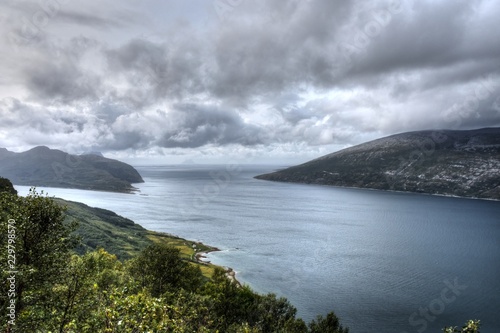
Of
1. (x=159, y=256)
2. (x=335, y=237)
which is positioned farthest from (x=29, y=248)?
(x=335, y=237)

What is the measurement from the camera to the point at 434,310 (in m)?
98.5

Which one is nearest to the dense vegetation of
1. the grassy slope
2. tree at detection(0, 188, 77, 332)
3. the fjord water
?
tree at detection(0, 188, 77, 332)

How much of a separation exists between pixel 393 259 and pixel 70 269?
157590mm

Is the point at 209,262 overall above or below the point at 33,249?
below

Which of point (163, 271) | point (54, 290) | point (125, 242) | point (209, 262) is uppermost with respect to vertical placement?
point (54, 290)

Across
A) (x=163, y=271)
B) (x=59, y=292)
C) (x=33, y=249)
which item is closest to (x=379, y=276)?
(x=163, y=271)

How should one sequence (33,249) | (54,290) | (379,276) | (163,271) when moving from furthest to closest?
(379,276), (163,271), (54,290), (33,249)

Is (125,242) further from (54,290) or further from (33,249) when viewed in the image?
(33,249)

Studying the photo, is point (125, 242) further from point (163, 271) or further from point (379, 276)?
point (379, 276)

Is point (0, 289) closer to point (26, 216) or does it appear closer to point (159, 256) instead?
point (26, 216)

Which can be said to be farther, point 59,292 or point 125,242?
point 125,242

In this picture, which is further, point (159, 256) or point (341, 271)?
point (341, 271)

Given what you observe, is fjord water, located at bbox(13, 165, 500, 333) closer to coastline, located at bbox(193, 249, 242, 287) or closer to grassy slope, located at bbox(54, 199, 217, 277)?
coastline, located at bbox(193, 249, 242, 287)

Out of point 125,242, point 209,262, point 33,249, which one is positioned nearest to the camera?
point 33,249
